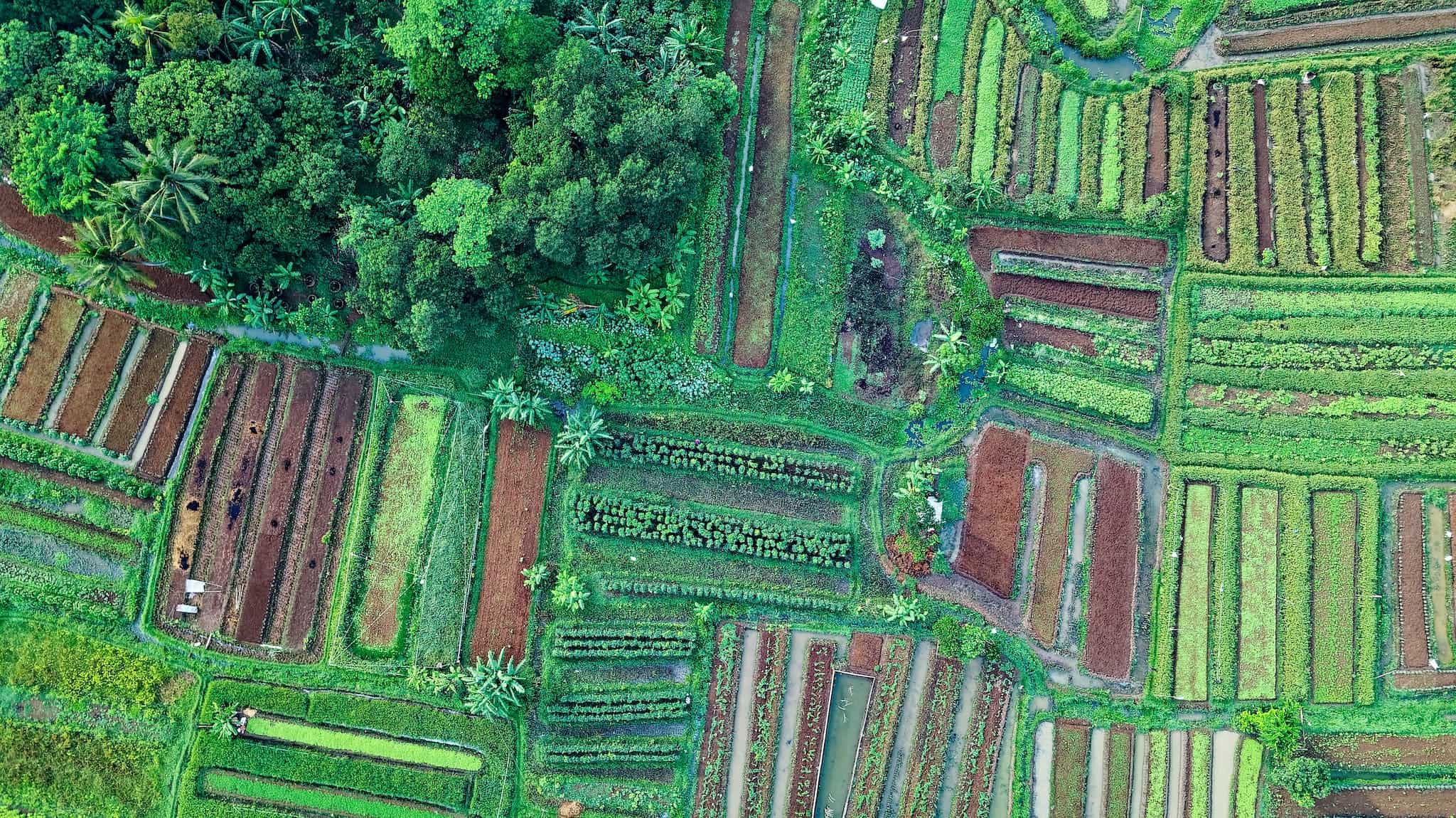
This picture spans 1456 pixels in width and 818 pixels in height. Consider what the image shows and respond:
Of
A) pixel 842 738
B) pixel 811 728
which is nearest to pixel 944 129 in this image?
pixel 811 728

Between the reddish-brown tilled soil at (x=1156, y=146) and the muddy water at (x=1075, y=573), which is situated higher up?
the reddish-brown tilled soil at (x=1156, y=146)

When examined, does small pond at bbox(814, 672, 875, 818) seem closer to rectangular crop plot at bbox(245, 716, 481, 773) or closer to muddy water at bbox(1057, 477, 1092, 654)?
muddy water at bbox(1057, 477, 1092, 654)

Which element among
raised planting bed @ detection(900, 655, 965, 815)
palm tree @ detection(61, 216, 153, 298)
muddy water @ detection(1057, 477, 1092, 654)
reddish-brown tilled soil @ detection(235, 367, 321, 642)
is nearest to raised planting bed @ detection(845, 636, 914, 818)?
raised planting bed @ detection(900, 655, 965, 815)

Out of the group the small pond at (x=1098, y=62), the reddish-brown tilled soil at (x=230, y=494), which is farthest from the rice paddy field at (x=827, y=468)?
the small pond at (x=1098, y=62)

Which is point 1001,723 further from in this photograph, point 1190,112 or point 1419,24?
point 1419,24

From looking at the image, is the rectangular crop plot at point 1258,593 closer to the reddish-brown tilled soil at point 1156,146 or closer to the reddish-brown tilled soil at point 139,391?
the reddish-brown tilled soil at point 1156,146

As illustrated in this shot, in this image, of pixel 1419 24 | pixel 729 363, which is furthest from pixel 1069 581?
pixel 1419 24
